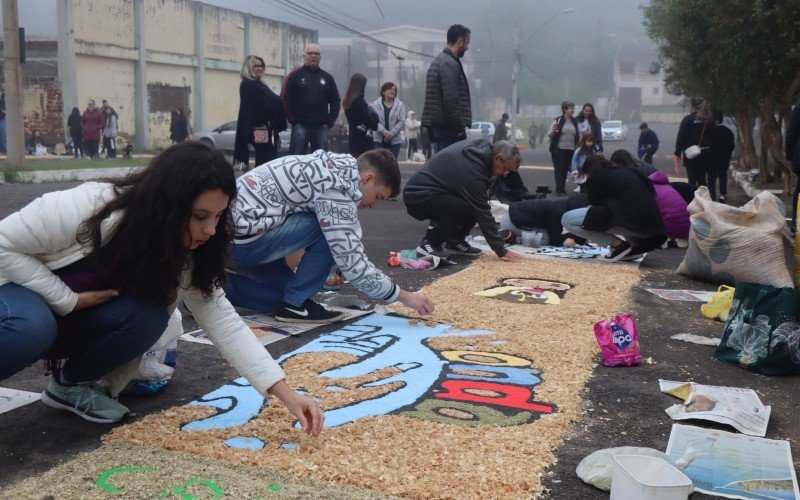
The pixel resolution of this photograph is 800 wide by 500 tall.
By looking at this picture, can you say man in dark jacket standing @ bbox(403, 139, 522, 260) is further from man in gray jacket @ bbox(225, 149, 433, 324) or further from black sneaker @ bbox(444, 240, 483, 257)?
man in gray jacket @ bbox(225, 149, 433, 324)

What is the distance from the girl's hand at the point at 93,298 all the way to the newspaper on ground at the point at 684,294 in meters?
4.01

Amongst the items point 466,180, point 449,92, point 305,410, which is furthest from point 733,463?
point 449,92

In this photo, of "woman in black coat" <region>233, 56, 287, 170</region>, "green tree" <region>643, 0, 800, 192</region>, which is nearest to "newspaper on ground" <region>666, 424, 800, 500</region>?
"woman in black coat" <region>233, 56, 287, 170</region>

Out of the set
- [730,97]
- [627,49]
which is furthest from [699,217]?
[627,49]

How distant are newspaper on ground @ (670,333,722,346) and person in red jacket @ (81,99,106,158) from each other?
21.6 meters

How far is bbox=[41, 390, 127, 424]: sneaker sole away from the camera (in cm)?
295

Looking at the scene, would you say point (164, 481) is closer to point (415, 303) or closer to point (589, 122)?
point (415, 303)

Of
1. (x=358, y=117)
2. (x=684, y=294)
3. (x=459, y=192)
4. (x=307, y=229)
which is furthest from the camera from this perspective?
(x=358, y=117)

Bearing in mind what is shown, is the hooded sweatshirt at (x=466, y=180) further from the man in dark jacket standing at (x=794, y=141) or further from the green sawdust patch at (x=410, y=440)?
the man in dark jacket standing at (x=794, y=141)

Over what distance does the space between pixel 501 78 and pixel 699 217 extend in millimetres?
93631

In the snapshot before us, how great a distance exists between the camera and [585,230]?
24.4ft

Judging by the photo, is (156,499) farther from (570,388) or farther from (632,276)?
(632,276)

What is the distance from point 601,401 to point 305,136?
257 inches

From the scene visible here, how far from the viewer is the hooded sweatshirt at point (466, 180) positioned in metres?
6.56
